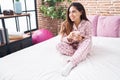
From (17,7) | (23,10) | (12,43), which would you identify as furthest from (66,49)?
(23,10)

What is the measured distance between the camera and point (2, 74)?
5.15 feet

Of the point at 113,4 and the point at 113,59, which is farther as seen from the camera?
the point at 113,4

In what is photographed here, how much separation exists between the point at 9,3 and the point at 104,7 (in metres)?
2.07

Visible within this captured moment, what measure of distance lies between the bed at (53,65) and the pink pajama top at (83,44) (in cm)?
7

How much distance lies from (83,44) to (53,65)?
0.50m

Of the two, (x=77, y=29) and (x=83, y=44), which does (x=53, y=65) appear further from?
(x=77, y=29)

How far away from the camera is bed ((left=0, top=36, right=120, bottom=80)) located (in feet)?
4.73

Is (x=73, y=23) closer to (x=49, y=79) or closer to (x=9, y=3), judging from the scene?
(x=49, y=79)

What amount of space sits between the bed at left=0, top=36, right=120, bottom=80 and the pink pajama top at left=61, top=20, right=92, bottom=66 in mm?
68

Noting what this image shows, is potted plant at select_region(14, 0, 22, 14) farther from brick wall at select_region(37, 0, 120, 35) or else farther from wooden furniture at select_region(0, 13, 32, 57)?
brick wall at select_region(37, 0, 120, 35)

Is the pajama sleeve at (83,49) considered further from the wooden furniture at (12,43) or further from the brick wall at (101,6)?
the brick wall at (101,6)

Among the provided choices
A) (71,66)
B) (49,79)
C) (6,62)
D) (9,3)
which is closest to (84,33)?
(71,66)

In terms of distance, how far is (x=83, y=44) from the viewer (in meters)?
1.95

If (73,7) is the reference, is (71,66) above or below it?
below
